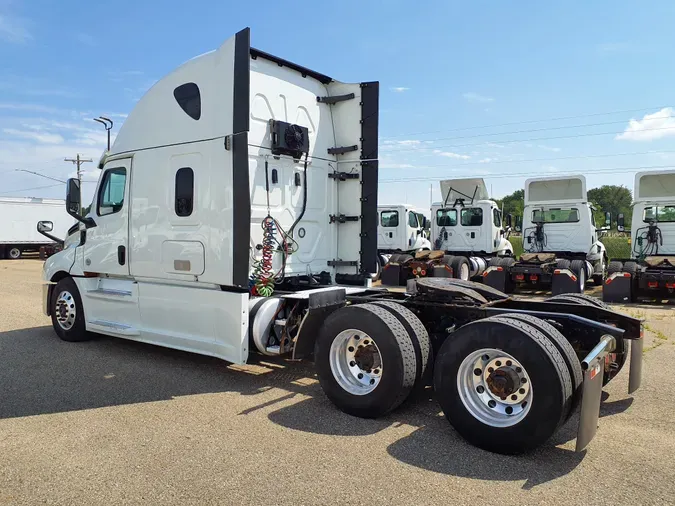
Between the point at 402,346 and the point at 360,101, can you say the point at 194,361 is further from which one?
the point at 360,101

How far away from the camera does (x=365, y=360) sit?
494cm

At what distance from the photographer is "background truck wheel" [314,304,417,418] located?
4.59 meters

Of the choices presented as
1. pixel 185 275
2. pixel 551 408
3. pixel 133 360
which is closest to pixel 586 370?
pixel 551 408

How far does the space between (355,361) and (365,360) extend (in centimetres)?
12

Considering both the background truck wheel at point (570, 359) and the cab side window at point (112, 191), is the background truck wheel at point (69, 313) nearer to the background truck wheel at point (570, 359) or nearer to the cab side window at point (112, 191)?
the cab side window at point (112, 191)

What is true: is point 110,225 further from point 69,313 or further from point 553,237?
point 553,237

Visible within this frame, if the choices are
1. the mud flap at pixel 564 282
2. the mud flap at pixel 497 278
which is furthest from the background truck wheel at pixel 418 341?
the mud flap at pixel 497 278

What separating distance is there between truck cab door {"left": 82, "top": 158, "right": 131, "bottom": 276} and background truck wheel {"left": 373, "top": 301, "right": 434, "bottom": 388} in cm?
388

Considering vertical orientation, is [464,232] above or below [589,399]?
above

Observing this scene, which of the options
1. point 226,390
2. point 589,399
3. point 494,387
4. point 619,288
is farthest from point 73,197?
point 619,288

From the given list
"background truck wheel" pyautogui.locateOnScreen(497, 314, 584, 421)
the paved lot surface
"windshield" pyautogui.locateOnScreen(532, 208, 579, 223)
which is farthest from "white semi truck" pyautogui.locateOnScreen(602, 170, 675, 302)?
"background truck wheel" pyautogui.locateOnScreen(497, 314, 584, 421)

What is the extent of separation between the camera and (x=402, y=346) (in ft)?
15.1

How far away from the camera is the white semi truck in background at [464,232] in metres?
17.2

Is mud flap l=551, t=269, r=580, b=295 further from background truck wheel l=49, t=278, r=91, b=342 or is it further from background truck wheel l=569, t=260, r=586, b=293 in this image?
background truck wheel l=49, t=278, r=91, b=342
